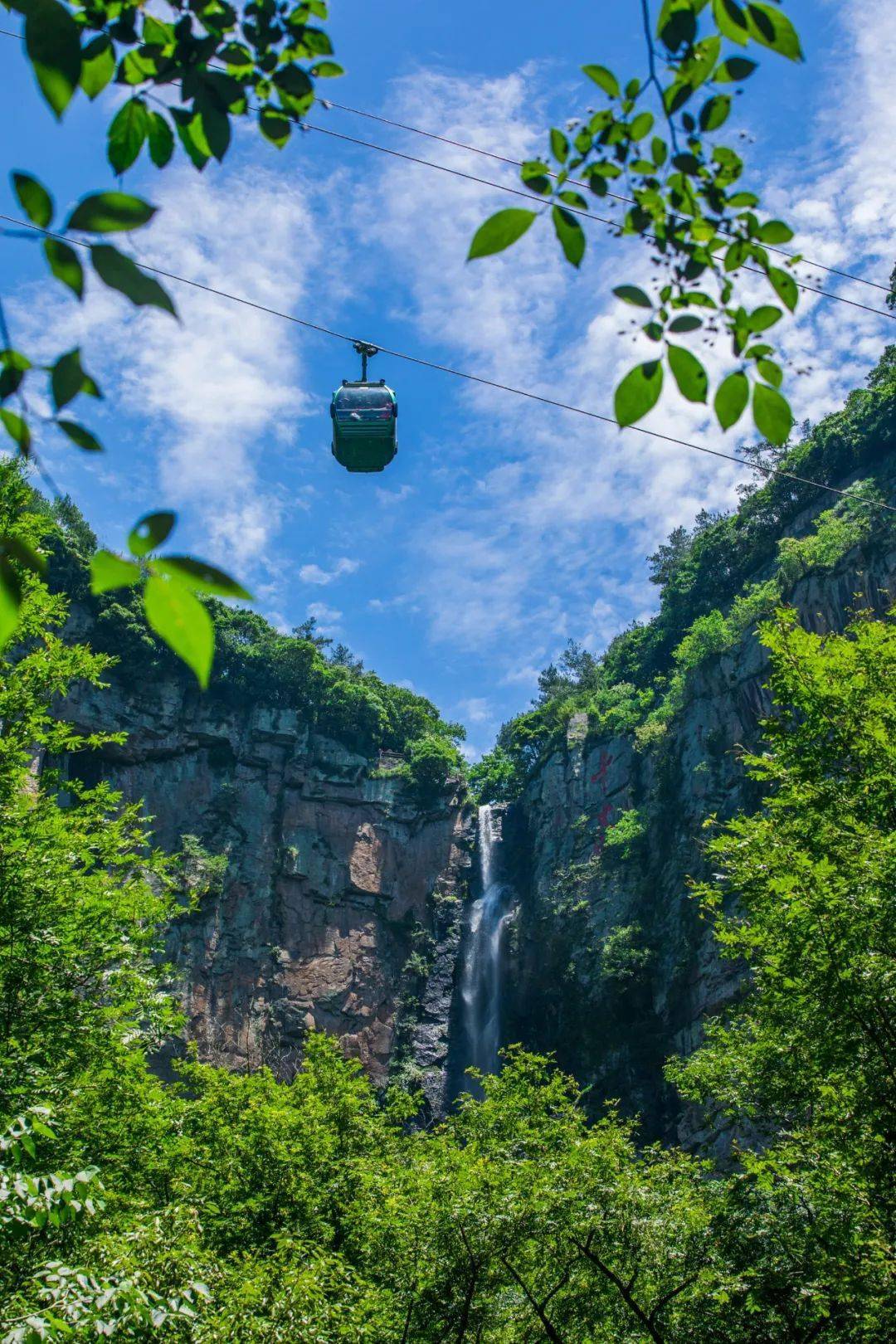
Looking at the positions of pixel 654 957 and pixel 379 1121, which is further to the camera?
pixel 654 957

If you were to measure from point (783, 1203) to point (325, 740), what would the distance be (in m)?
27.1

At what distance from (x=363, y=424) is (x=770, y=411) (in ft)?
37.1

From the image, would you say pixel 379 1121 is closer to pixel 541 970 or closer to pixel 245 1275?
pixel 245 1275

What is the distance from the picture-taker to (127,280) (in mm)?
1234

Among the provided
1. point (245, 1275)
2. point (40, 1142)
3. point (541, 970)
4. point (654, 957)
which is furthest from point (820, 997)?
point (541, 970)

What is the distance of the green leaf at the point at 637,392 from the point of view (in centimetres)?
153

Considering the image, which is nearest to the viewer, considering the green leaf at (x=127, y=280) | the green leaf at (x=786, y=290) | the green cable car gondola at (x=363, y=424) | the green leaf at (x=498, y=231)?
the green leaf at (x=127, y=280)

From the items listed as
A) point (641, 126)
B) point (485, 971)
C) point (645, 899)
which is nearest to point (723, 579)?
point (645, 899)

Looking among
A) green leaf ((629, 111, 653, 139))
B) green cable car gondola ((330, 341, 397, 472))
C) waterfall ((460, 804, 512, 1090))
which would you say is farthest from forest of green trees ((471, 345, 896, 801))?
green leaf ((629, 111, 653, 139))

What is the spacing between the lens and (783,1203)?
819 cm

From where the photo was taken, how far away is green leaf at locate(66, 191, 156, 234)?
125 centimetres

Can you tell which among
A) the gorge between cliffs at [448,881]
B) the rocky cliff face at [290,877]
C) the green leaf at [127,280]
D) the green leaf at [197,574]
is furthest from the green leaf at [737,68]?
the rocky cliff face at [290,877]

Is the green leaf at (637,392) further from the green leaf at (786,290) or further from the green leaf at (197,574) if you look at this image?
the green leaf at (197,574)

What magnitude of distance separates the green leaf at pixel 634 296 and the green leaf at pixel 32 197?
865 millimetres
